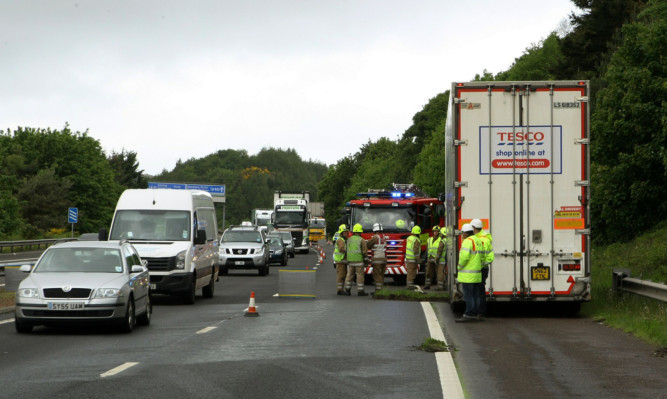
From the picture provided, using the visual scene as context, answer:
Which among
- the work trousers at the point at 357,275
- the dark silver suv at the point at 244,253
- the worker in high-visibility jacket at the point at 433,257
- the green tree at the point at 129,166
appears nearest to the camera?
the work trousers at the point at 357,275

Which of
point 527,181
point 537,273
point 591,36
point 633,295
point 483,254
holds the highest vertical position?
point 591,36

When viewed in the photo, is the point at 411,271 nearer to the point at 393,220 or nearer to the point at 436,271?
the point at 436,271

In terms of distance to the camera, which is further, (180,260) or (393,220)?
(393,220)

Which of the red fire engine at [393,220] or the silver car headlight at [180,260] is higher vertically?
the red fire engine at [393,220]

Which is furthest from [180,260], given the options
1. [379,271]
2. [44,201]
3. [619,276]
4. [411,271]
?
[44,201]

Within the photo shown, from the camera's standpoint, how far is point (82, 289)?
14.6m

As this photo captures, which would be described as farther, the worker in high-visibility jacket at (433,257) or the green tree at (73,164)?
the green tree at (73,164)

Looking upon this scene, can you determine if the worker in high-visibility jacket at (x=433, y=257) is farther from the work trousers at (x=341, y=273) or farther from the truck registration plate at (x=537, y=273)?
the truck registration plate at (x=537, y=273)

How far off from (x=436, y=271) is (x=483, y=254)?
12.0 m

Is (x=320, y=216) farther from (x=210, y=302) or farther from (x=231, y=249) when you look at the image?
(x=210, y=302)

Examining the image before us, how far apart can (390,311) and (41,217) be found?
259 ft

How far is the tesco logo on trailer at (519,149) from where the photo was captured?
17.4 m

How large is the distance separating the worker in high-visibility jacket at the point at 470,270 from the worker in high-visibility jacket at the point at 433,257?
10.3 meters

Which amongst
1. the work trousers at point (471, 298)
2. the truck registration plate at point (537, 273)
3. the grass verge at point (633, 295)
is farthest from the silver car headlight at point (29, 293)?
the grass verge at point (633, 295)
